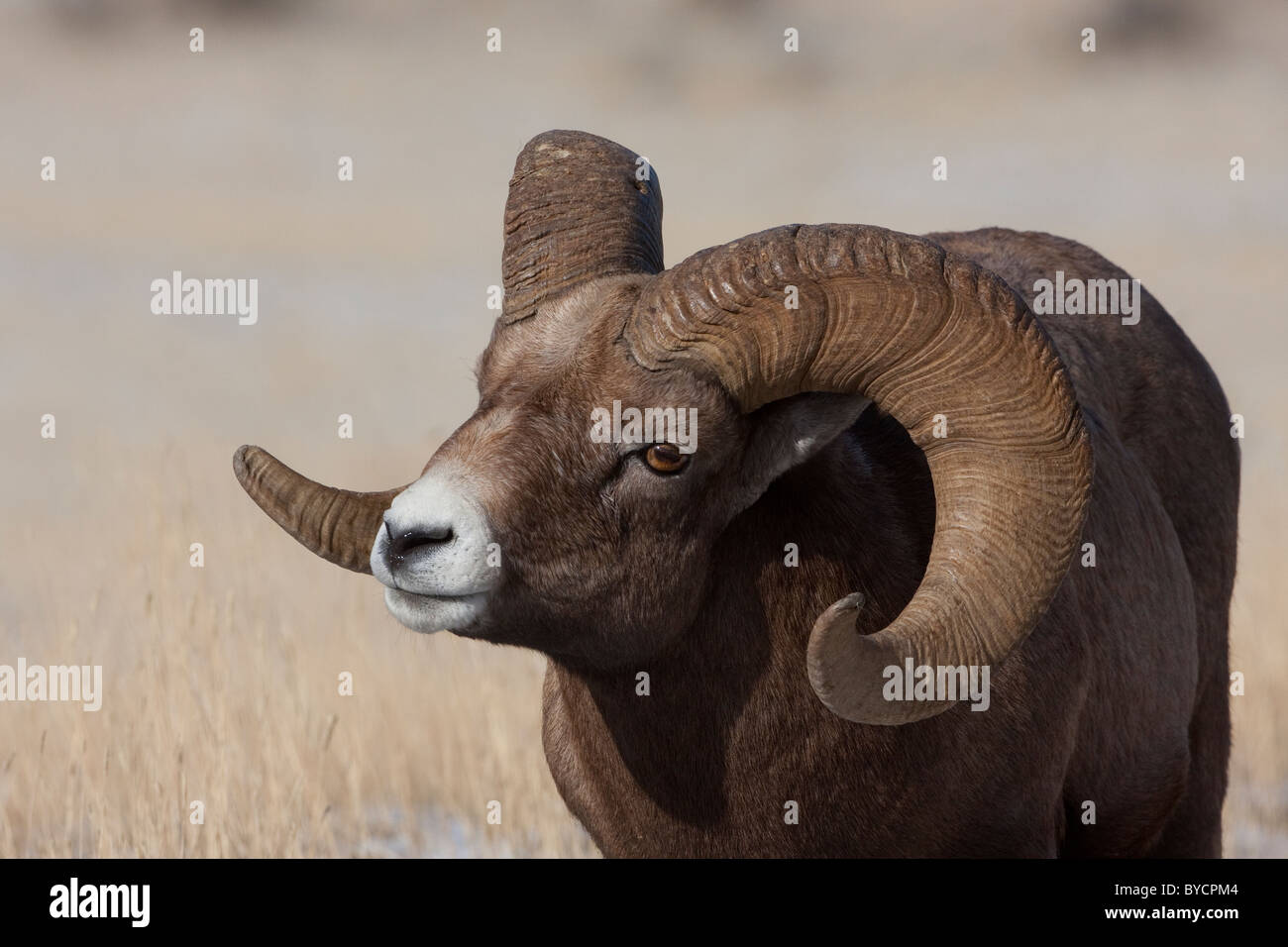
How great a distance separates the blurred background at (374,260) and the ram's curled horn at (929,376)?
8.11ft

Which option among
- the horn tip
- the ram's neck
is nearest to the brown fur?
the ram's neck

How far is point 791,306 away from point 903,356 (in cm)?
33

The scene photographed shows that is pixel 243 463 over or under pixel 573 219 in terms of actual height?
under

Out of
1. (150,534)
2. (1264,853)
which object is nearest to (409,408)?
(150,534)

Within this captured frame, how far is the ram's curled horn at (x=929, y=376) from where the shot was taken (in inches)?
175

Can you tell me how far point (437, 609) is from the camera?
4391 millimetres

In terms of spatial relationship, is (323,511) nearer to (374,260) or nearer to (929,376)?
(929,376)

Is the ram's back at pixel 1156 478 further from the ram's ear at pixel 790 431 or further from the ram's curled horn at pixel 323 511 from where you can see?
the ram's curled horn at pixel 323 511

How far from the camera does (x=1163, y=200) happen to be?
3416 cm

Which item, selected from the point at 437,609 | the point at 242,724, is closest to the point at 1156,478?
the point at 437,609

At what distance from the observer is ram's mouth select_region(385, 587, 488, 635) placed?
14.4 ft

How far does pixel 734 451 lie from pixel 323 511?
4.47 feet

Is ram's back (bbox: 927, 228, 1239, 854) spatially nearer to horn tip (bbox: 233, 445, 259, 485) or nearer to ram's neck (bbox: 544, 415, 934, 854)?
ram's neck (bbox: 544, 415, 934, 854)
